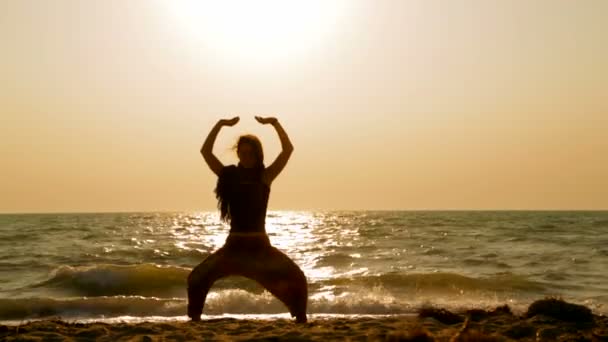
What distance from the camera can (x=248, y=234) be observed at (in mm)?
6750

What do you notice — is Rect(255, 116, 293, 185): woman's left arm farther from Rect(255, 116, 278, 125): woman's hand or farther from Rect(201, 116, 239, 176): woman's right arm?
Rect(201, 116, 239, 176): woman's right arm

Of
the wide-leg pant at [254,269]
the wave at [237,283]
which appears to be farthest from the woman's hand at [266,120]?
the wave at [237,283]

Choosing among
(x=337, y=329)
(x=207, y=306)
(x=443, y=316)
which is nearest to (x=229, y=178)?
(x=337, y=329)

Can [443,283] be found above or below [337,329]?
below

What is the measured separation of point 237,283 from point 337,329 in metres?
10.4

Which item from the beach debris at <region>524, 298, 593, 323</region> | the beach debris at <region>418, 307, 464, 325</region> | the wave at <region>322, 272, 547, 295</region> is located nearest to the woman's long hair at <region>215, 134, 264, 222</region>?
the beach debris at <region>418, 307, 464, 325</region>

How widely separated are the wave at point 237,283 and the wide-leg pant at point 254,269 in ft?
30.1

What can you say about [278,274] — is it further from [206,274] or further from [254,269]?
[206,274]

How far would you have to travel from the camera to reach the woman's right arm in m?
6.84

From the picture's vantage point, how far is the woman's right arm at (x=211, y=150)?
22.4 feet

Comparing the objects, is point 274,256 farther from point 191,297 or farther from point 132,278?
point 132,278

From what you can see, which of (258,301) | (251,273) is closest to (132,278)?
(258,301)

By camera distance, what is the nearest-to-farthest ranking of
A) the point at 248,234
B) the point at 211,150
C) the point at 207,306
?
the point at 248,234, the point at 211,150, the point at 207,306

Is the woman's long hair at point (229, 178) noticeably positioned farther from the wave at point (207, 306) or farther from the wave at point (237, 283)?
the wave at point (237, 283)
